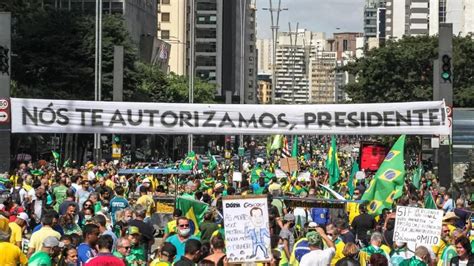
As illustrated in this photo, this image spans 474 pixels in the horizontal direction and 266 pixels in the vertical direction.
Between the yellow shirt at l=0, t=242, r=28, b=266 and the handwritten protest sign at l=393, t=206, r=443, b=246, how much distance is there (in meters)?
4.59

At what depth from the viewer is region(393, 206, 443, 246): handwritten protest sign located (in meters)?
15.3

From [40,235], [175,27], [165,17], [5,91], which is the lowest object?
[40,235]

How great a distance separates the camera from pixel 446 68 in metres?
23.6

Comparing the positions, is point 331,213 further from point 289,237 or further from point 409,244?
point 409,244

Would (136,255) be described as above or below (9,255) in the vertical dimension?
below

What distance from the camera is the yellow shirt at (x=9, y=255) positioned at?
535 inches

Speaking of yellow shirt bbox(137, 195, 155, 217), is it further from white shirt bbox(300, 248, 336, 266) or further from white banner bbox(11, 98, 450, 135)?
Answer: white shirt bbox(300, 248, 336, 266)

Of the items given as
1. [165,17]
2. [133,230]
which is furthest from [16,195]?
[165,17]

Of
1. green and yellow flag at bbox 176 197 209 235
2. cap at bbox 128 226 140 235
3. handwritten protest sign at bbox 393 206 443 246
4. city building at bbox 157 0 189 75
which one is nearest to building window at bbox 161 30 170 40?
city building at bbox 157 0 189 75

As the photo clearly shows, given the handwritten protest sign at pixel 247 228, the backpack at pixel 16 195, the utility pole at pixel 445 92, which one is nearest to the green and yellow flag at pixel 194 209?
the backpack at pixel 16 195

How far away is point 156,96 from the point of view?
102 meters

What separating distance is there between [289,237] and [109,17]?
60849mm

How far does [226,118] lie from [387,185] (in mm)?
3007

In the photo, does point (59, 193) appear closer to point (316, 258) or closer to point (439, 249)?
point (439, 249)
